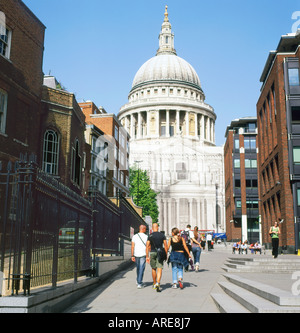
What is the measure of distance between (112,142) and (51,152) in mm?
31213

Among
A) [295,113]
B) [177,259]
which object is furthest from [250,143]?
[177,259]

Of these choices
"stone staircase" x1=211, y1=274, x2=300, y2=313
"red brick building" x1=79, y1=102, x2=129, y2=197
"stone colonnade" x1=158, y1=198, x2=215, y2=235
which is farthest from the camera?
"stone colonnade" x1=158, y1=198, x2=215, y2=235

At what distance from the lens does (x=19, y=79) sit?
23.1 meters

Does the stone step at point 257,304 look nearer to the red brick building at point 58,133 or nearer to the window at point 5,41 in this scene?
the window at point 5,41

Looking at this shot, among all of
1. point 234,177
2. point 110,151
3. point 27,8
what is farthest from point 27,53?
point 234,177

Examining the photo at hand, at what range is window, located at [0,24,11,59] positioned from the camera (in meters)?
21.5

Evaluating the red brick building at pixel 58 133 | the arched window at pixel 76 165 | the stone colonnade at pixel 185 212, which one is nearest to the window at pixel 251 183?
the stone colonnade at pixel 185 212

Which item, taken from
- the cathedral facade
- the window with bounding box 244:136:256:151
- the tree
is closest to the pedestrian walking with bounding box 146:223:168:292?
the tree

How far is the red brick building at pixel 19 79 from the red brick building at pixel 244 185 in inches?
2043

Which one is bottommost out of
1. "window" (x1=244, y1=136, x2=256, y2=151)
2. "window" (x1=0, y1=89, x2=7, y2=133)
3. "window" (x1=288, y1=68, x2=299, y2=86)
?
"window" (x1=0, y1=89, x2=7, y2=133)

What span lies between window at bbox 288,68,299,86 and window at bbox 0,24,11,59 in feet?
78.9

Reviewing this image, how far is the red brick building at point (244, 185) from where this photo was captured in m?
71.7

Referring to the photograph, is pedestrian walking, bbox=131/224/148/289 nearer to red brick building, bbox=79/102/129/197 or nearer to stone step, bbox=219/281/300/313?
stone step, bbox=219/281/300/313
